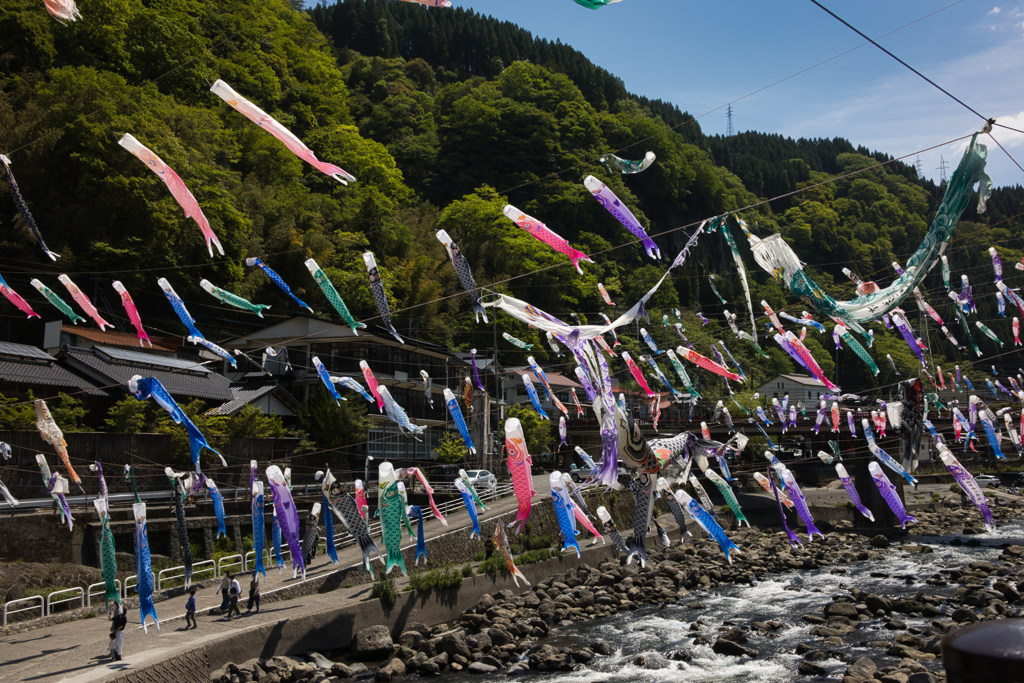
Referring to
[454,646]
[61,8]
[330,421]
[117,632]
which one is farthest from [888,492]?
[330,421]

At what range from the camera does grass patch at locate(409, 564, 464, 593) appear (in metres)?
19.2

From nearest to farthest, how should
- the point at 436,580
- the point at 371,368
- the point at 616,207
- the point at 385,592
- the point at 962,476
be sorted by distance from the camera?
the point at 616,207, the point at 962,476, the point at 385,592, the point at 436,580, the point at 371,368

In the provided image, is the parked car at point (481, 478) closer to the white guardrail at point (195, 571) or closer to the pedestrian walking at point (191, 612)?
the white guardrail at point (195, 571)

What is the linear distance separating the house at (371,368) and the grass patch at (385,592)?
11.9 meters

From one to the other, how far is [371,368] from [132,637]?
20.7m

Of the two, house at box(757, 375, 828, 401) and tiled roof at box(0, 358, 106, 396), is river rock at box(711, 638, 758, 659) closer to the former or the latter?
tiled roof at box(0, 358, 106, 396)

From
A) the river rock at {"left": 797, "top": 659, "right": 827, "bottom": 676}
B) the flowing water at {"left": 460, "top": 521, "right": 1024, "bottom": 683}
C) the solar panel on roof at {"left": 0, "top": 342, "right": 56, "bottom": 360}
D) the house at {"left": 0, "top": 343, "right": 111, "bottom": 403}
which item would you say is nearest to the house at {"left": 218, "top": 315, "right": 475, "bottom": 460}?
the house at {"left": 0, "top": 343, "right": 111, "bottom": 403}

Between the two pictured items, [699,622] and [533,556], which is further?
[533,556]

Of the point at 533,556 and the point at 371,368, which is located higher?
the point at 371,368

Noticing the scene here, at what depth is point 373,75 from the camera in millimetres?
73562

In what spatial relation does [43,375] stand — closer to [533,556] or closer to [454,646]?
[454,646]

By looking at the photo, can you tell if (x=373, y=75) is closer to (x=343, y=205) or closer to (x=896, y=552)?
(x=343, y=205)

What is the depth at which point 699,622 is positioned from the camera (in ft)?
63.2

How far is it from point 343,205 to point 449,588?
29520 millimetres
